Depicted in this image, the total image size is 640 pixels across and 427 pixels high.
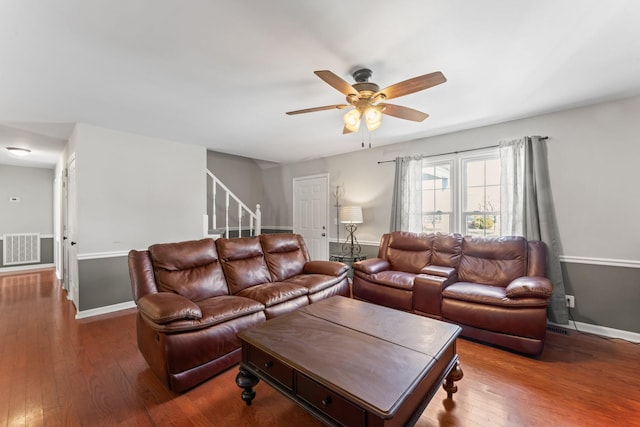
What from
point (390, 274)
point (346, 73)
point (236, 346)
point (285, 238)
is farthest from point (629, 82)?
point (236, 346)

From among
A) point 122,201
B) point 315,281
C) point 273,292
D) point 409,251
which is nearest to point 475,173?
point 409,251

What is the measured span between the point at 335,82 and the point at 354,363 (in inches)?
69.8

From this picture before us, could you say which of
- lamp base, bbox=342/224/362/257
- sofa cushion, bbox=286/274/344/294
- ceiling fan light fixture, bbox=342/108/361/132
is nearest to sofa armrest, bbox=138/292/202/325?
sofa cushion, bbox=286/274/344/294

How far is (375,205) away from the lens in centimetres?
470

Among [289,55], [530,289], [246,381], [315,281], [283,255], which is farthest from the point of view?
[283,255]

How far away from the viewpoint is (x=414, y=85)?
192cm

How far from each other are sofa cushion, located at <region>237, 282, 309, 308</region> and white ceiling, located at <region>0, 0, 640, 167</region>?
192 centimetres

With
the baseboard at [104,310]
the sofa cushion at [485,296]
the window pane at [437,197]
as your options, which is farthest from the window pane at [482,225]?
the baseboard at [104,310]

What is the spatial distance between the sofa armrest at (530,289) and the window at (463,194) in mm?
1145

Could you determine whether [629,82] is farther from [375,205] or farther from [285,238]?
[285,238]

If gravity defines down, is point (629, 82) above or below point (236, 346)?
above

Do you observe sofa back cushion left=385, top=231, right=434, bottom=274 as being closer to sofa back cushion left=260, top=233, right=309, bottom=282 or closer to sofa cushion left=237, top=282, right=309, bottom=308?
sofa back cushion left=260, top=233, right=309, bottom=282

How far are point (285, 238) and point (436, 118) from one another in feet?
8.05

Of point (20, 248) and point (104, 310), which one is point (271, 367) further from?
point (20, 248)
